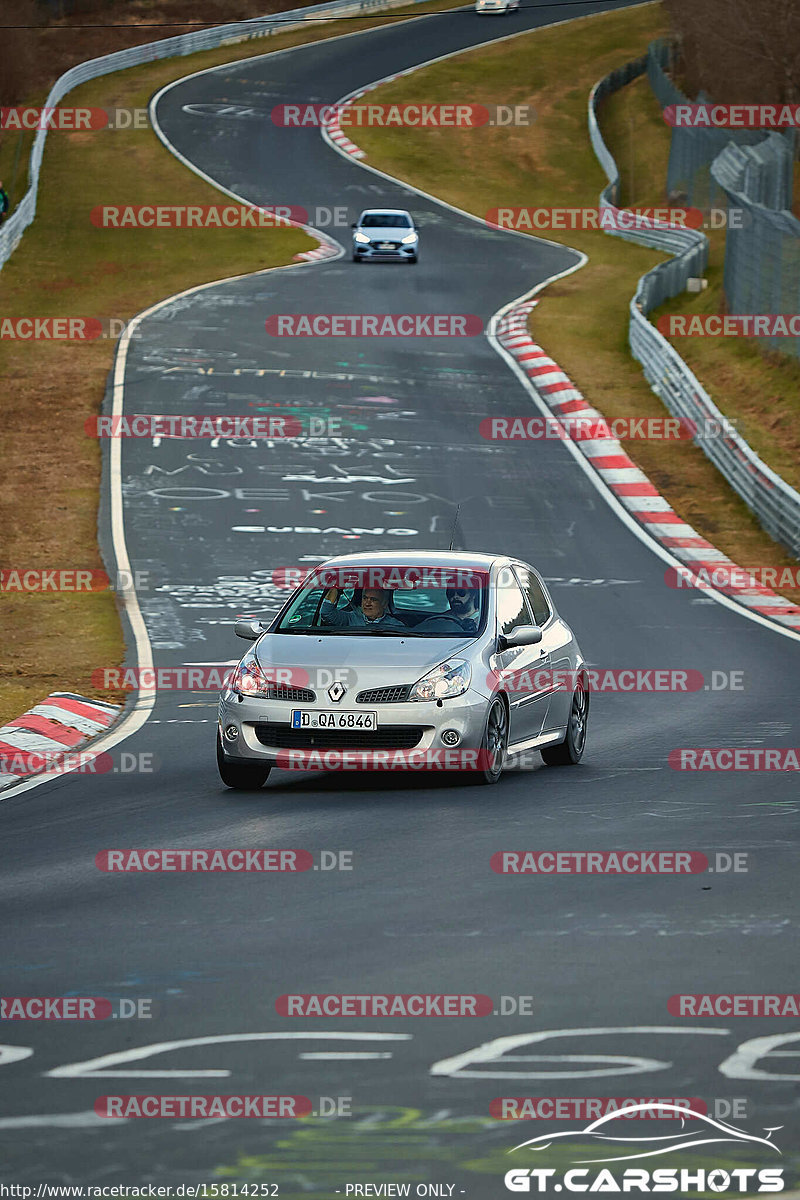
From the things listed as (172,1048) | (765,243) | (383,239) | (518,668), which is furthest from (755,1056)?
(383,239)

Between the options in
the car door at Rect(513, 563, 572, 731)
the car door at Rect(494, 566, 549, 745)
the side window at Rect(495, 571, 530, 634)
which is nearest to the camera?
the car door at Rect(494, 566, 549, 745)

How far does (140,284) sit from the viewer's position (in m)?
46.3

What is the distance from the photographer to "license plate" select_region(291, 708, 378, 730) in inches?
454

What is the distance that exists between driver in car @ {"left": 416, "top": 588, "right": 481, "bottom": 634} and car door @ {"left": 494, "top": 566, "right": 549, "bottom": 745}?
0.60 feet

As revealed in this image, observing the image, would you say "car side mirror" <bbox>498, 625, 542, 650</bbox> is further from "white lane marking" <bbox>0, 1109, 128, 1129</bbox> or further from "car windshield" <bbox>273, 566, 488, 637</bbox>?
"white lane marking" <bbox>0, 1109, 128, 1129</bbox>

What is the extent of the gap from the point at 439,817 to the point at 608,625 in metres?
9.34

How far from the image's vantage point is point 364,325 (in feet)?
132

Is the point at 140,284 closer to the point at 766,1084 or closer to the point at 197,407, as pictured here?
the point at 197,407

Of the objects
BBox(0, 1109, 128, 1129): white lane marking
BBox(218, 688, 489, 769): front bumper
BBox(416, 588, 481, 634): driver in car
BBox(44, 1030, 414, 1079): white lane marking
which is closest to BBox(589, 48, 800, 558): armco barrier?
BBox(416, 588, 481, 634): driver in car

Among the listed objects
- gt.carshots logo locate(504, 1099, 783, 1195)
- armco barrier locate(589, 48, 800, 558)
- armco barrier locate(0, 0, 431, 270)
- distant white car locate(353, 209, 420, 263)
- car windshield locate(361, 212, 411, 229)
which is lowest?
armco barrier locate(589, 48, 800, 558)

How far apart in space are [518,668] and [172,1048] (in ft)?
20.6

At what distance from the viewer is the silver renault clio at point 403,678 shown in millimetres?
11586

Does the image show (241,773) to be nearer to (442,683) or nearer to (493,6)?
(442,683)

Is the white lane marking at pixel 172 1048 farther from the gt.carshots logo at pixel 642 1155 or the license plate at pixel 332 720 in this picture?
the license plate at pixel 332 720
